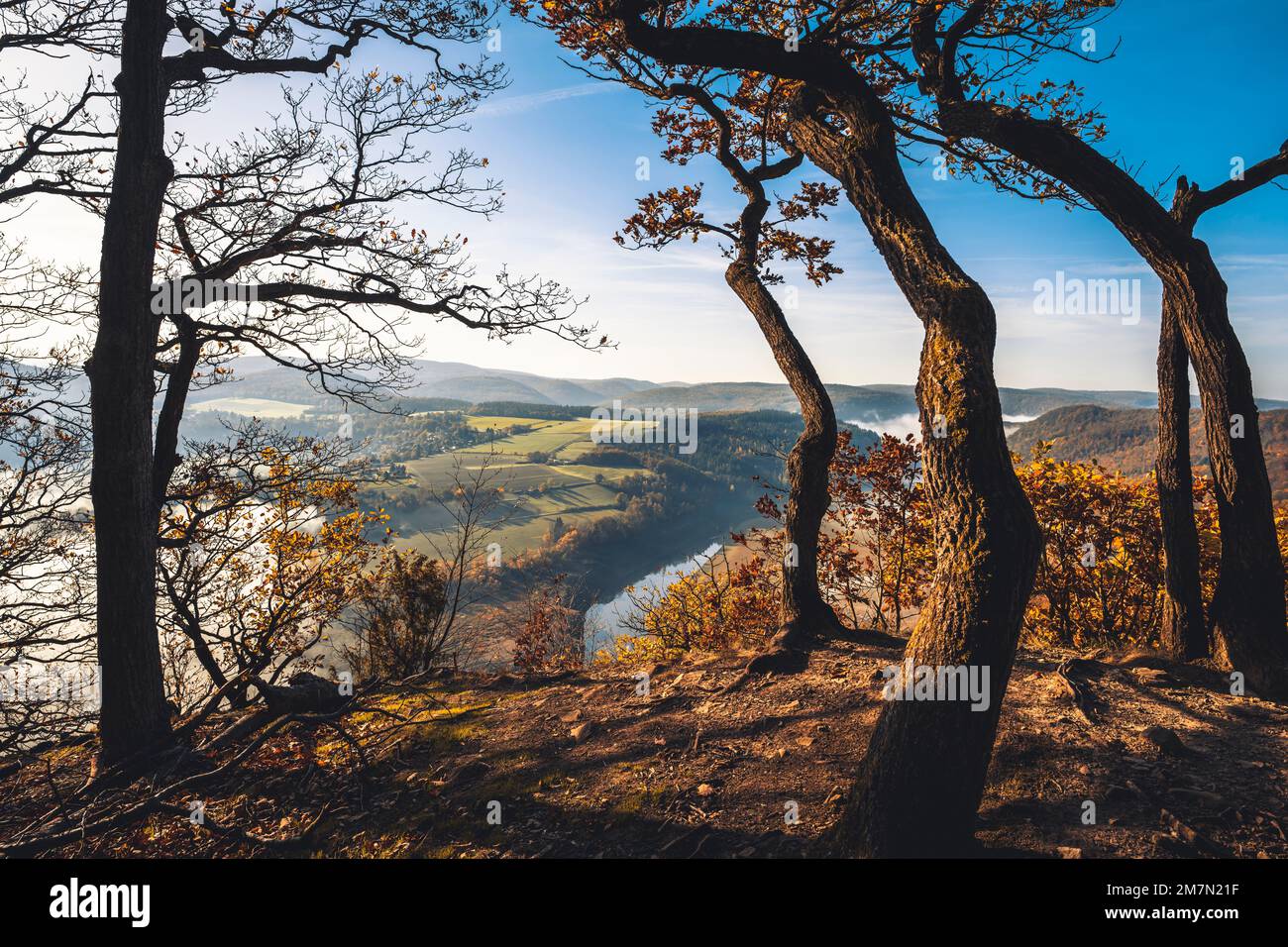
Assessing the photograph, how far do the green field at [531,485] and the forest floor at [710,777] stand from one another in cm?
4951

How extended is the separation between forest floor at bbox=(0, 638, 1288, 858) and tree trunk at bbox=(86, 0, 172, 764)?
2.52 ft

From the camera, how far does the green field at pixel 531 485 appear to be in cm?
6444

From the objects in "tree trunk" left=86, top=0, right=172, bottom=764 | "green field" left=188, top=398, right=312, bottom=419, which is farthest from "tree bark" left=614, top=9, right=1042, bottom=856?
"green field" left=188, top=398, right=312, bottom=419

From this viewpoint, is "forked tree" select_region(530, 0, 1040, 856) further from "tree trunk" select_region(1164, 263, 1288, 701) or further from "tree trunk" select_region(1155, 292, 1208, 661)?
"tree trunk" select_region(1155, 292, 1208, 661)

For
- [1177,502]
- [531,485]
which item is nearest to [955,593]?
[1177,502]

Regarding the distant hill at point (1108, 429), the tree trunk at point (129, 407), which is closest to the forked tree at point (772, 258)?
the tree trunk at point (129, 407)

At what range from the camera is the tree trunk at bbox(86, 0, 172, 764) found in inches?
199

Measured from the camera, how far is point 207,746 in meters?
4.90

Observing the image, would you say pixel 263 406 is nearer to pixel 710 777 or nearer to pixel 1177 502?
pixel 710 777

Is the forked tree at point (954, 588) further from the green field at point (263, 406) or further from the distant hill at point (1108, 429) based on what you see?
the green field at point (263, 406)

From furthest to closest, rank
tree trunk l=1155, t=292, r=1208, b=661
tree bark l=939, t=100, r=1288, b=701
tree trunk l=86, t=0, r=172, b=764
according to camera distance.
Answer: tree trunk l=1155, t=292, r=1208, b=661, tree trunk l=86, t=0, r=172, b=764, tree bark l=939, t=100, r=1288, b=701
